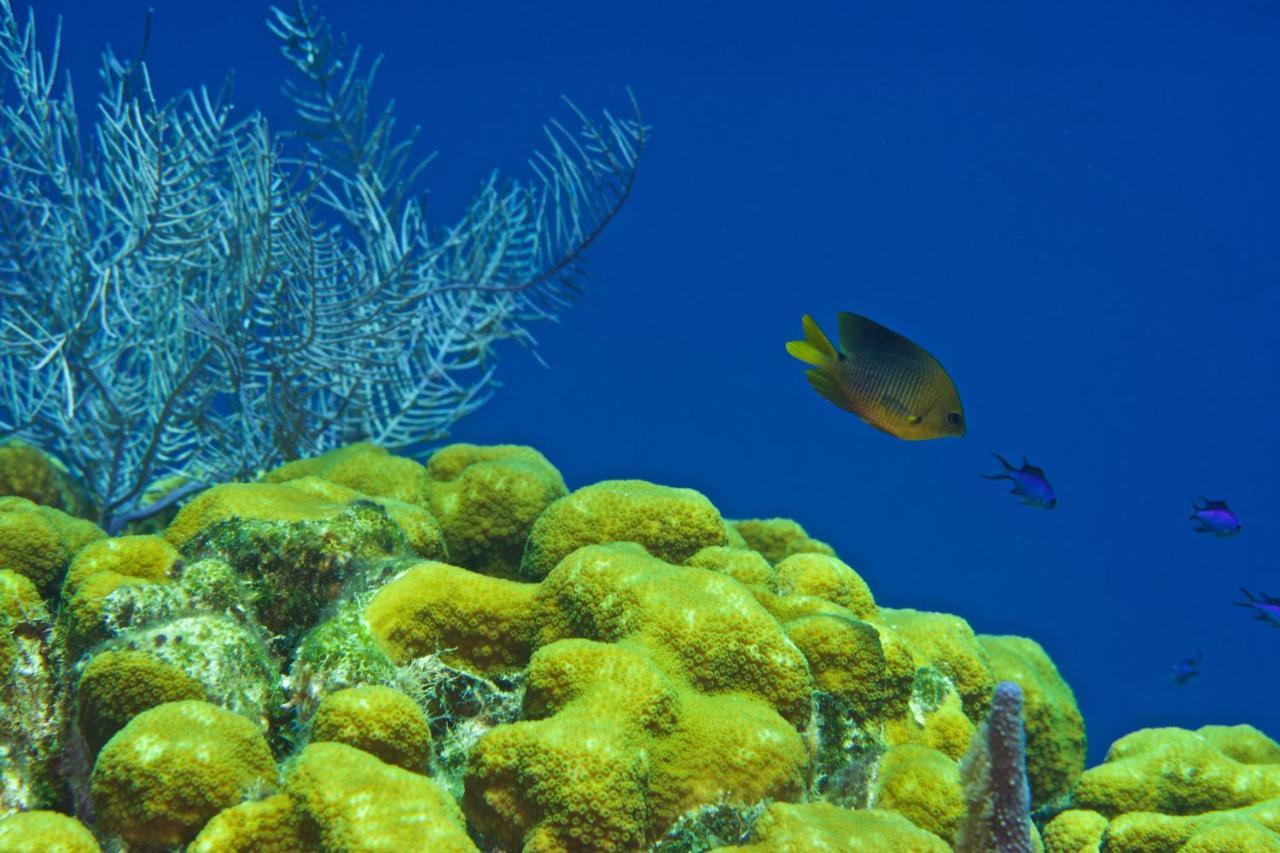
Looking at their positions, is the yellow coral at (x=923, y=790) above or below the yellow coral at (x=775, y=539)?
below

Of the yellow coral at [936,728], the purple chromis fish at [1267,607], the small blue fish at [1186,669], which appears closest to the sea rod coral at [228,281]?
the yellow coral at [936,728]

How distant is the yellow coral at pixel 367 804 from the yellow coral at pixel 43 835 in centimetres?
45

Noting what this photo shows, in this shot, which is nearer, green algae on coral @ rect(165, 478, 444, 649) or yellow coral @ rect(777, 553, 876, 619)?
green algae on coral @ rect(165, 478, 444, 649)

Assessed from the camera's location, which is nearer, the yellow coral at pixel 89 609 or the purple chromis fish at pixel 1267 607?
the yellow coral at pixel 89 609

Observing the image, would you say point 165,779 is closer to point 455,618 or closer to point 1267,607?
point 455,618

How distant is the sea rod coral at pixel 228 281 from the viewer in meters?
4.77

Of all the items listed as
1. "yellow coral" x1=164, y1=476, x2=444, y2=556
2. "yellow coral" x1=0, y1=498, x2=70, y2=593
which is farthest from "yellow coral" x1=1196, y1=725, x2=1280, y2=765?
"yellow coral" x1=0, y1=498, x2=70, y2=593

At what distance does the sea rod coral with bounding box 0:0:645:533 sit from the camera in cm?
477

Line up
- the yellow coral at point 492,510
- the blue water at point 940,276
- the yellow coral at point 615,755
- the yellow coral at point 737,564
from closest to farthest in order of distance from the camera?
the yellow coral at point 615,755, the yellow coral at point 737,564, the yellow coral at point 492,510, the blue water at point 940,276

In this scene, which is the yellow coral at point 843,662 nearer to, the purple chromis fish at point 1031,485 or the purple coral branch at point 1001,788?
the purple coral branch at point 1001,788

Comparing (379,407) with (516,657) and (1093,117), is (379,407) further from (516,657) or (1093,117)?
(1093,117)

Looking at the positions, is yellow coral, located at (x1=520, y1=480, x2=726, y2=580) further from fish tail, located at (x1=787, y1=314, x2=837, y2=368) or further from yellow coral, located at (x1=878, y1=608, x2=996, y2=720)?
fish tail, located at (x1=787, y1=314, x2=837, y2=368)

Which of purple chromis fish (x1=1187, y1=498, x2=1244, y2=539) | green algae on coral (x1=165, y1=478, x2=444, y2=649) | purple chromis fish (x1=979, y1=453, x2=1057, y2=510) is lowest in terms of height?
green algae on coral (x1=165, y1=478, x2=444, y2=649)

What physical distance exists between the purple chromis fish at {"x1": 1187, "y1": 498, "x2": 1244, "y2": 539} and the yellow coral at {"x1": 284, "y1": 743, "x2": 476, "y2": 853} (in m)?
6.85
